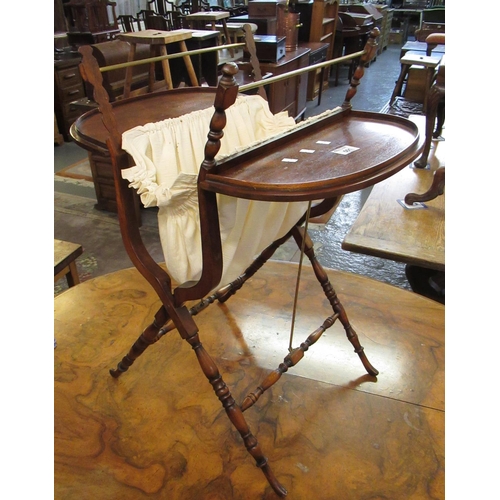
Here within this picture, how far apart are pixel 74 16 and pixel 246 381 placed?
432cm

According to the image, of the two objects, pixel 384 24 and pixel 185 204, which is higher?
pixel 384 24

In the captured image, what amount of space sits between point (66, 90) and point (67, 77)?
12 centimetres

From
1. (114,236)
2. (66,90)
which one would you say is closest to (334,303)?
(114,236)

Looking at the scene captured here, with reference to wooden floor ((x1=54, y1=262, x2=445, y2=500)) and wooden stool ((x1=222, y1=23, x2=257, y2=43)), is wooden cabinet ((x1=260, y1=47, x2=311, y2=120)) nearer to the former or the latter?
wooden stool ((x1=222, y1=23, x2=257, y2=43))

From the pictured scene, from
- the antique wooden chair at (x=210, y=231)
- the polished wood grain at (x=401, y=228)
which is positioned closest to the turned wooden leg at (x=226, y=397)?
the antique wooden chair at (x=210, y=231)

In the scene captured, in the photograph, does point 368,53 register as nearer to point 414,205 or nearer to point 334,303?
point 334,303

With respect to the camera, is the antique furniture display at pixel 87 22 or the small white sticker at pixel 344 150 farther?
the antique furniture display at pixel 87 22

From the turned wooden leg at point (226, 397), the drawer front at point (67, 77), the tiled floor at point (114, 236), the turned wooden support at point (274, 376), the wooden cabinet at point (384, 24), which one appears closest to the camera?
the turned wooden leg at point (226, 397)

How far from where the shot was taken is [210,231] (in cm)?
74

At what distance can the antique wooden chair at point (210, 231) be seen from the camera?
65 cm

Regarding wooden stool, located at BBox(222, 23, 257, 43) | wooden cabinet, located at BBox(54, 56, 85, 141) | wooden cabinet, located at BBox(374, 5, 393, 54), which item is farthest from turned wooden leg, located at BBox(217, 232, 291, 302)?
wooden cabinet, located at BBox(374, 5, 393, 54)

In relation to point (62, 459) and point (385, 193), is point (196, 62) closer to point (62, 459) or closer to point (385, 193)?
point (385, 193)

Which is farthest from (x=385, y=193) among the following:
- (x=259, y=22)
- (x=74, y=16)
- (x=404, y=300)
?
(x=74, y=16)

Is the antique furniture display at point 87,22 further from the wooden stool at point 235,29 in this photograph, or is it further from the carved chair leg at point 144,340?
the carved chair leg at point 144,340
